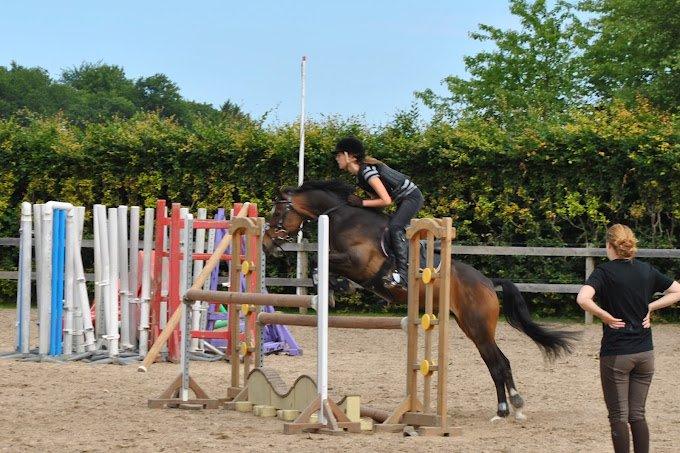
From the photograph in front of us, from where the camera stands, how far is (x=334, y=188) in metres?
10.3

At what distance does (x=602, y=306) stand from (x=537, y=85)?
2564 cm

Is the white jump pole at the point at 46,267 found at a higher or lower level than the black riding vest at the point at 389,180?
lower

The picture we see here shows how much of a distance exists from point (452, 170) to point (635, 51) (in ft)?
44.5

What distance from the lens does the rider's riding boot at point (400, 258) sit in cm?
975

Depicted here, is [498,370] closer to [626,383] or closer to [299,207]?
[299,207]

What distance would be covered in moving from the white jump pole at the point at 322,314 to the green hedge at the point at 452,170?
31.2ft

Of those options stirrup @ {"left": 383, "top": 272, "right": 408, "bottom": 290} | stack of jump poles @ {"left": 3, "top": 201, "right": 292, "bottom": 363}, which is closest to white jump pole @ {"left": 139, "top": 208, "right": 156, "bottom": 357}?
stack of jump poles @ {"left": 3, "top": 201, "right": 292, "bottom": 363}

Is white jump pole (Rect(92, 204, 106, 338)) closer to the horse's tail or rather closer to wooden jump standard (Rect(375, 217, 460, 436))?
the horse's tail

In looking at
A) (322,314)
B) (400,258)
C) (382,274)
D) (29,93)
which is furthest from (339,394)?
(29,93)

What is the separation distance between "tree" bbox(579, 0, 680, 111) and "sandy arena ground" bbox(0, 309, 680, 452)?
10940 mm

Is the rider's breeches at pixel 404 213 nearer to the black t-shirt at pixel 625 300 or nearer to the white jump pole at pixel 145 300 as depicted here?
the black t-shirt at pixel 625 300

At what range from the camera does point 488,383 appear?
11297 millimetres

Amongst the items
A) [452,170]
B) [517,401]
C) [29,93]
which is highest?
[29,93]

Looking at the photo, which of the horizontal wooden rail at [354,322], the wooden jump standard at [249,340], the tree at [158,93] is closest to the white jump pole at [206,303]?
the wooden jump standard at [249,340]
